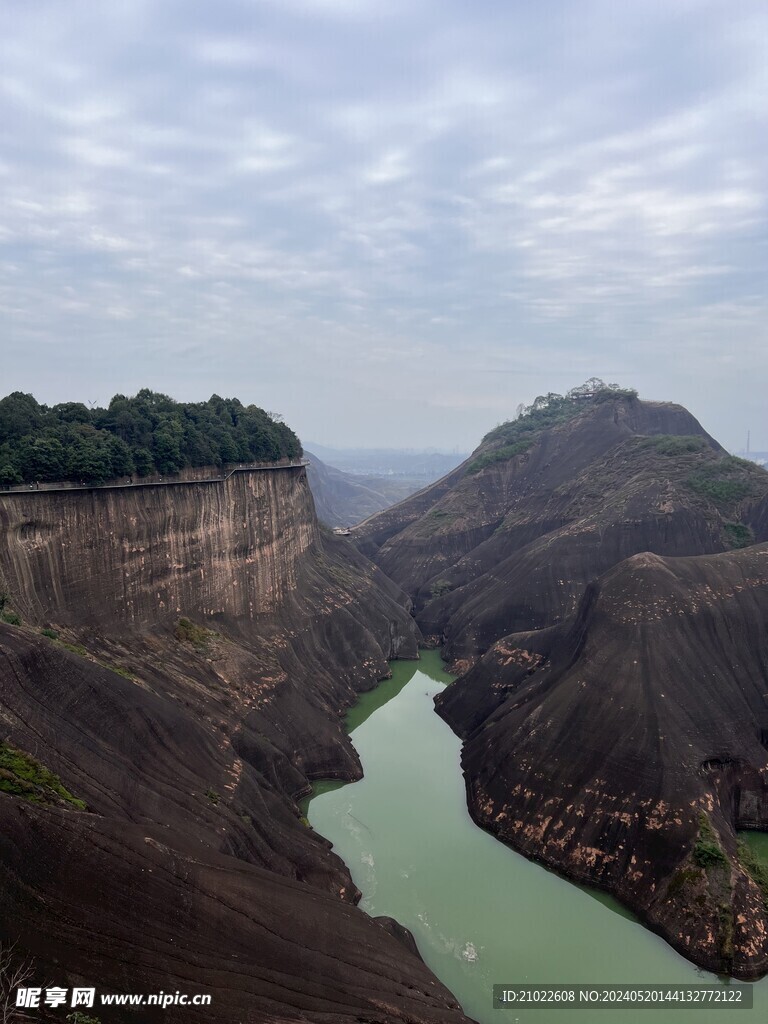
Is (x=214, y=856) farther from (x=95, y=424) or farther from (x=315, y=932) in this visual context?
(x=95, y=424)

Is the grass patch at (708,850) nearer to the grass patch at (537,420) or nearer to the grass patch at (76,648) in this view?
the grass patch at (76,648)

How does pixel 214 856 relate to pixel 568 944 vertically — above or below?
above

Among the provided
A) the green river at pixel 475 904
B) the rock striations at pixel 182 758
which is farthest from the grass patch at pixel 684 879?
the rock striations at pixel 182 758

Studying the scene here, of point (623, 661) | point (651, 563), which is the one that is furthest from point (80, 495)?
point (651, 563)

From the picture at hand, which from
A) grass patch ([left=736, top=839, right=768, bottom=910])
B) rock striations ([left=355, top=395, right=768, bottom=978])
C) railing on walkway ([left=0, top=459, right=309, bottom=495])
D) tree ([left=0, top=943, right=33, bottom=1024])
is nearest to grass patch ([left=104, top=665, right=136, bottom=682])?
railing on walkway ([left=0, top=459, right=309, bottom=495])

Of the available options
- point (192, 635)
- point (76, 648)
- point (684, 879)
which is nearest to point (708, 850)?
point (684, 879)
